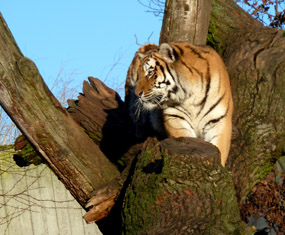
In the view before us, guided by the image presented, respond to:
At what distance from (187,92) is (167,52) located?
0.38 m

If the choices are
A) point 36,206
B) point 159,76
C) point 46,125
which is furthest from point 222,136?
point 36,206

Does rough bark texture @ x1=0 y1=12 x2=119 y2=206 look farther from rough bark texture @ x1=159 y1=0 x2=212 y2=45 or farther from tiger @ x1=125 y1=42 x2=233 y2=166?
rough bark texture @ x1=159 y1=0 x2=212 y2=45

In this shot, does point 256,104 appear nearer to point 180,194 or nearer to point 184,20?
point 184,20

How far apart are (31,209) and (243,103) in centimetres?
414

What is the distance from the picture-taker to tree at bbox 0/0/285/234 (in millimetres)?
3299

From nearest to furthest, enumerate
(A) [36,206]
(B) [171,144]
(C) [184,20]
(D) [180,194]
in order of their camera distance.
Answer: (D) [180,194] → (B) [171,144] → (C) [184,20] → (A) [36,206]

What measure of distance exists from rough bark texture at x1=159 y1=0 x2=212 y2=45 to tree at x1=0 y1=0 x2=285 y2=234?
16 mm

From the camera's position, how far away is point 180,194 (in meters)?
3.30

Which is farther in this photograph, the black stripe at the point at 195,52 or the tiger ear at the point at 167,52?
the black stripe at the point at 195,52

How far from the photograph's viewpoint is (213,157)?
3.46 metres

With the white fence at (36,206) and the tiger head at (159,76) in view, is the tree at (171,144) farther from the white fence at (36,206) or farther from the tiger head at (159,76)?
the white fence at (36,206)

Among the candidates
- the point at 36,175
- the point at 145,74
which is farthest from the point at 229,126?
the point at 36,175

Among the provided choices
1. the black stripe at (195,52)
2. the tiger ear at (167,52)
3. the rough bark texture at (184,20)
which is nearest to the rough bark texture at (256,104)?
the rough bark texture at (184,20)

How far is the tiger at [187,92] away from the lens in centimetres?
434
